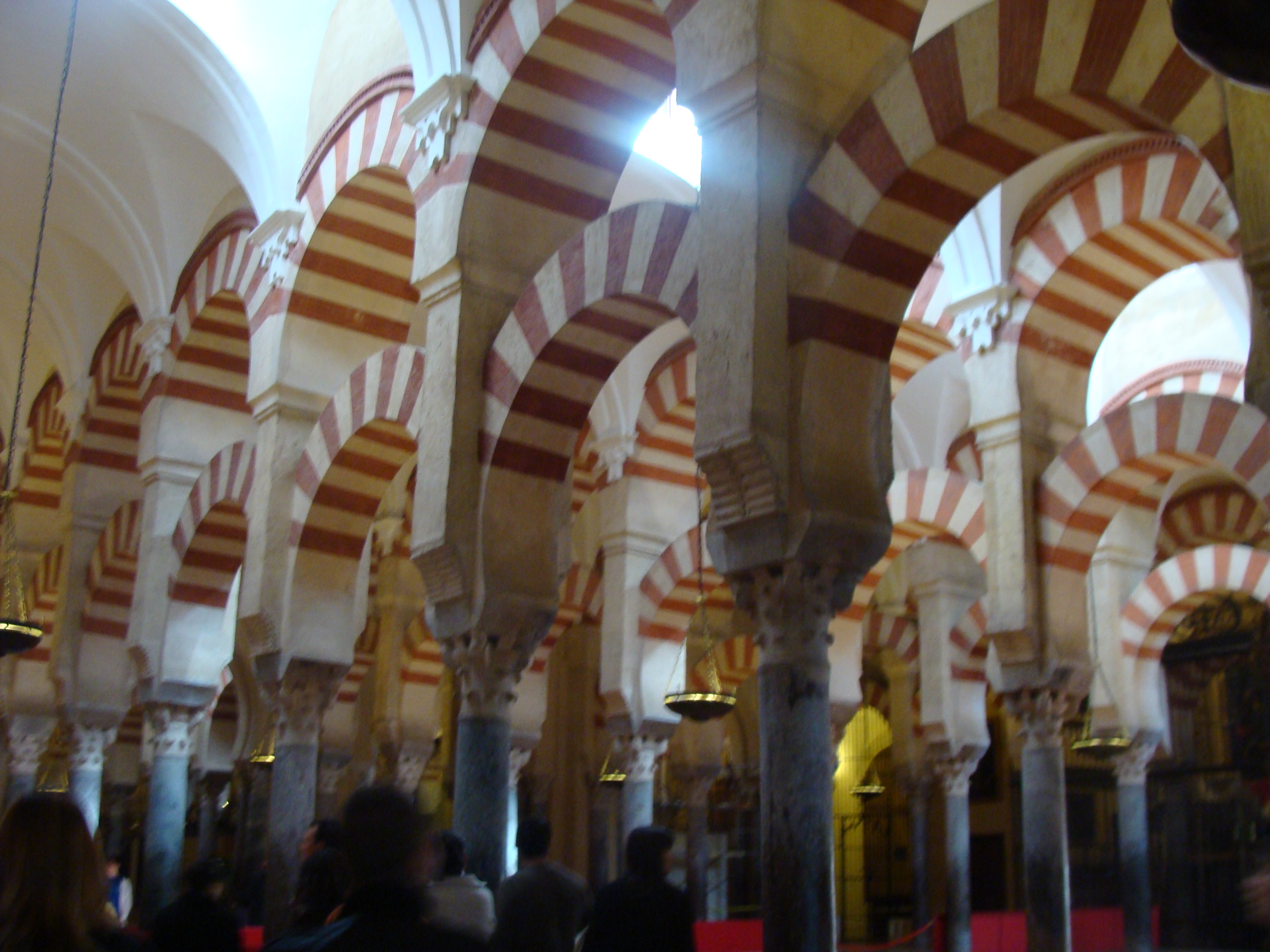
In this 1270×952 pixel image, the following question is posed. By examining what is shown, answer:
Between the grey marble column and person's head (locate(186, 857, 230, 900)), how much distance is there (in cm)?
1027

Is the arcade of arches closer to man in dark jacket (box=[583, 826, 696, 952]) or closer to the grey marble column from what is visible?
the grey marble column

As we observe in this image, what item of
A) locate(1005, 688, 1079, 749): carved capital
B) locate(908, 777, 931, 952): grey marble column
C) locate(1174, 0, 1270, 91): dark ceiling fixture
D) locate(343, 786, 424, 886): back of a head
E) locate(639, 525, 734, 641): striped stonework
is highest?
locate(639, 525, 734, 641): striped stonework

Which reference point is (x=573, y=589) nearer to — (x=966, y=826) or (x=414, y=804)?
(x=966, y=826)

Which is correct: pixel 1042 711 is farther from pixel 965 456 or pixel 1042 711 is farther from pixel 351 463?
pixel 965 456

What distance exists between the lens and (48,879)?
1.50 metres

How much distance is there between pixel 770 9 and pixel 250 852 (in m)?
9.78

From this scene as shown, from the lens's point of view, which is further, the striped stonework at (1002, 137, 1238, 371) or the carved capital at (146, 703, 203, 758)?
the carved capital at (146, 703, 203, 758)

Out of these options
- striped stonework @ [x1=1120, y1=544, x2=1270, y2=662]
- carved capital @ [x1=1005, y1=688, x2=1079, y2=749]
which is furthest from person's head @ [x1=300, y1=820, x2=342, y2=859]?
striped stonework @ [x1=1120, y1=544, x2=1270, y2=662]

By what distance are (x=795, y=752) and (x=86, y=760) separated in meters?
7.62

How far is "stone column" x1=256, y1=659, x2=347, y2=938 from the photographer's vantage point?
6.82 meters

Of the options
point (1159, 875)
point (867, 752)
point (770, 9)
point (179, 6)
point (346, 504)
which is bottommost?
point (1159, 875)

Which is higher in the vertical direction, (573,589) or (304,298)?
(304,298)

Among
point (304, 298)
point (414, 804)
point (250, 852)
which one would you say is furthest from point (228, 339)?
point (414, 804)

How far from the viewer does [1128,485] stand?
262 inches
